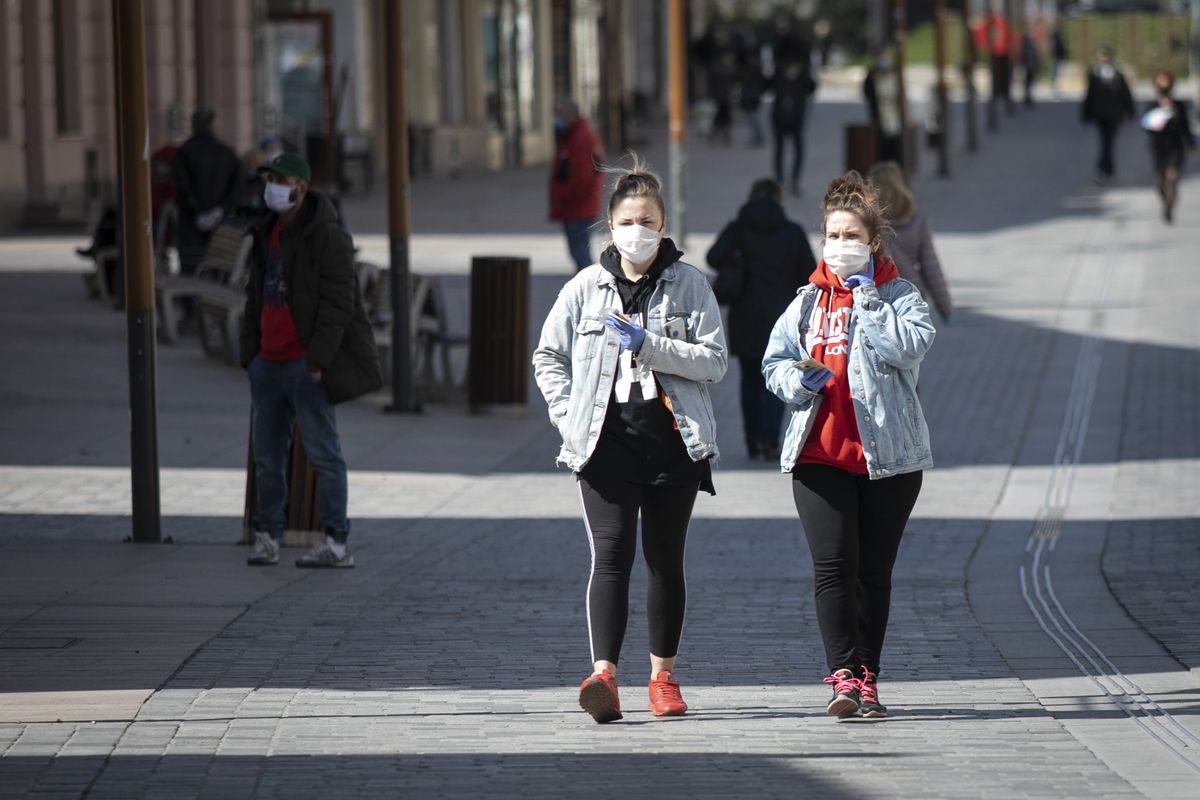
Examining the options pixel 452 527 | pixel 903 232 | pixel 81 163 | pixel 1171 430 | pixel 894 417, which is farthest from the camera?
pixel 81 163

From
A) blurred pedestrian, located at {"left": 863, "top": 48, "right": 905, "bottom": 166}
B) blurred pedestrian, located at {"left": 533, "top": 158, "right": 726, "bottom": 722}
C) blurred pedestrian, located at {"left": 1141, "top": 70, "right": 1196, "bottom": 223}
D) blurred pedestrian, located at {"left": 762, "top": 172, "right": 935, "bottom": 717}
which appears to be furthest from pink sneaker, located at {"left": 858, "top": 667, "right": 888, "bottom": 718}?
blurred pedestrian, located at {"left": 863, "top": 48, "right": 905, "bottom": 166}

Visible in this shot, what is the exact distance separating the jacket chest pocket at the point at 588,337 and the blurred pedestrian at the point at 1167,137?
20893 millimetres

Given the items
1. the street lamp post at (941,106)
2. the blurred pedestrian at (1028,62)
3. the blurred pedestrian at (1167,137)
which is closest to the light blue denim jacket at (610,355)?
the blurred pedestrian at (1167,137)

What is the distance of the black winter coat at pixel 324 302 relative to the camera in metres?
8.77

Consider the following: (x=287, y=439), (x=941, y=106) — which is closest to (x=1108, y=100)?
(x=941, y=106)

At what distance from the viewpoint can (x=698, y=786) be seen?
5.65m

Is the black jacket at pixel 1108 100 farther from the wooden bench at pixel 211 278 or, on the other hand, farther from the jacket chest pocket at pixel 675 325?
the jacket chest pocket at pixel 675 325

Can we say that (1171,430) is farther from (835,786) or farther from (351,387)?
(835,786)

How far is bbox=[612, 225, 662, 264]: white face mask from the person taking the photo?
632cm

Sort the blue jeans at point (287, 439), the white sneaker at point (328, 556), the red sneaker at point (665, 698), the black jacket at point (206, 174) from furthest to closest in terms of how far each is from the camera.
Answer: the black jacket at point (206, 174) → the white sneaker at point (328, 556) → the blue jeans at point (287, 439) → the red sneaker at point (665, 698)

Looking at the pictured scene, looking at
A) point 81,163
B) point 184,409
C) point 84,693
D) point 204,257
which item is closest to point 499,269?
point 184,409

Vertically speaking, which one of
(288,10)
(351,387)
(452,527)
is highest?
(288,10)

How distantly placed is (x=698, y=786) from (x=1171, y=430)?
27.4ft

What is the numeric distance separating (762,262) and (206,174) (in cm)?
700
